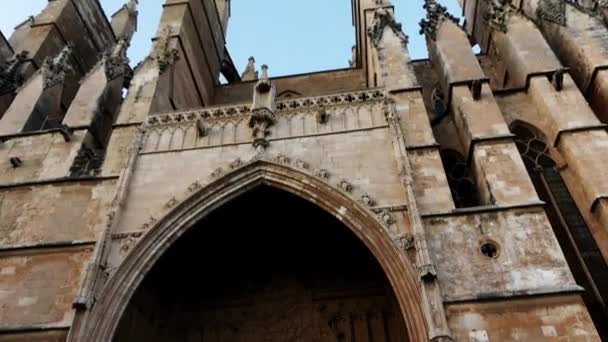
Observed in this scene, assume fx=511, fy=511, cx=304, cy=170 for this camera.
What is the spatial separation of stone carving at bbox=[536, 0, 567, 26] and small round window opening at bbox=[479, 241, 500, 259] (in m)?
6.12

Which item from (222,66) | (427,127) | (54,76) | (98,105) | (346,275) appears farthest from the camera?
(222,66)

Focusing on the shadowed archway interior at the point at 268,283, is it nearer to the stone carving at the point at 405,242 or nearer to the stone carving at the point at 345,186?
the stone carving at the point at 345,186

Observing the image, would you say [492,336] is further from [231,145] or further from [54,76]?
[54,76]

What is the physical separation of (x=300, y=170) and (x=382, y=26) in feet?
14.5

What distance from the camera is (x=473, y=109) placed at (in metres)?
8.53

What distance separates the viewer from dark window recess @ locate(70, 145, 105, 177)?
8.58 meters

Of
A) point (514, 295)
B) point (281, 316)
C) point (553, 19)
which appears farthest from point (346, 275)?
point (553, 19)

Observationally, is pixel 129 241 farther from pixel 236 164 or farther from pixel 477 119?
pixel 477 119

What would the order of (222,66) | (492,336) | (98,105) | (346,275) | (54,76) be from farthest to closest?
(222,66)
(54,76)
(98,105)
(346,275)
(492,336)

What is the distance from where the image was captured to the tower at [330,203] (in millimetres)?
6379

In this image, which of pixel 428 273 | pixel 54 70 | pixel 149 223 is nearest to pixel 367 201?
pixel 428 273

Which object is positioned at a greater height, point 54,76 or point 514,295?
point 54,76

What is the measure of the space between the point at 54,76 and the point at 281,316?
23.9ft

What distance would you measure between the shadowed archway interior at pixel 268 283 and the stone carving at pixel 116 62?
4.54 meters
